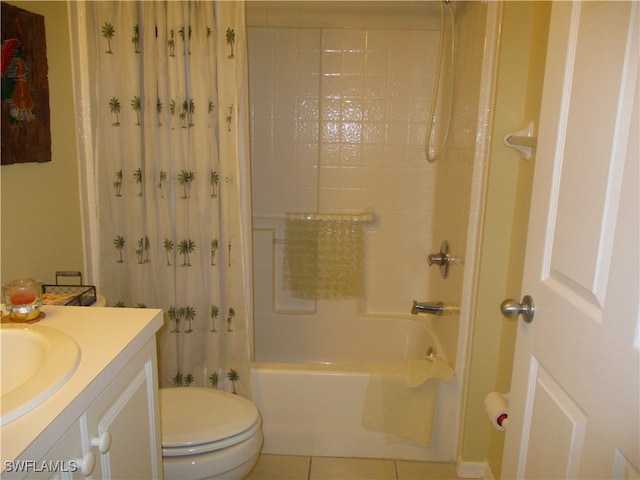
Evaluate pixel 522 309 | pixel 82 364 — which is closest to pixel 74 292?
pixel 82 364

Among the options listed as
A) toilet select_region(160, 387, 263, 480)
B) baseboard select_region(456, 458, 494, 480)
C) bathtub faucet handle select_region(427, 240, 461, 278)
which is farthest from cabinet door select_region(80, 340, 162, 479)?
bathtub faucet handle select_region(427, 240, 461, 278)

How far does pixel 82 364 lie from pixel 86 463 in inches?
6.8

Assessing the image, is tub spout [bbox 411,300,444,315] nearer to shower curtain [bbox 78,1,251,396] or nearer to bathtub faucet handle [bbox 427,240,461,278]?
bathtub faucet handle [bbox 427,240,461,278]

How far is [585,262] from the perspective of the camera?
0.88 metres

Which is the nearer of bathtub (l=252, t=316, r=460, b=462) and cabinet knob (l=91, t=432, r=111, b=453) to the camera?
cabinet knob (l=91, t=432, r=111, b=453)

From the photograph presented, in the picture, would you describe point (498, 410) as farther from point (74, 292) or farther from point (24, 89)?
point (24, 89)

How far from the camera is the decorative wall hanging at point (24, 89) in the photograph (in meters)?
1.37

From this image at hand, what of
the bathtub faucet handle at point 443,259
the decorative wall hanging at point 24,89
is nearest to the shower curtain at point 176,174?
the decorative wall hanging at point 24,89

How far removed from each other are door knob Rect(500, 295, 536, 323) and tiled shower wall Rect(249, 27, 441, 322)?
54.1 inches

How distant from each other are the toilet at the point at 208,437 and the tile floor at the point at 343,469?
45 centimetres

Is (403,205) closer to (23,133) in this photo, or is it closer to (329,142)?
(329,142)

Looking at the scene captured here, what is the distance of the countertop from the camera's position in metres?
0.67

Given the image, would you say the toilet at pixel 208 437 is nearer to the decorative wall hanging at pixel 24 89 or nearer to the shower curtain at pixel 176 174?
the shower curtain at pixel 176 174

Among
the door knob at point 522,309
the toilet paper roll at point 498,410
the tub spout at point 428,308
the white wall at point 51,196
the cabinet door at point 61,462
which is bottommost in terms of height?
the toilet paper roll at point 498,410
